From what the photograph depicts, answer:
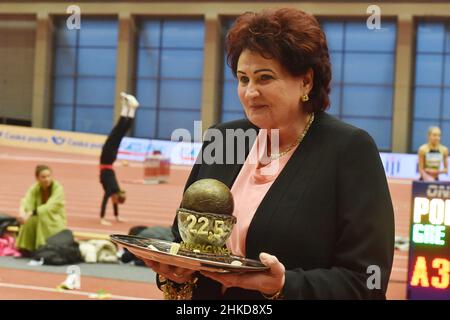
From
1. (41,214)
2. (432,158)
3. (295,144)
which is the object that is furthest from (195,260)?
(432,158)

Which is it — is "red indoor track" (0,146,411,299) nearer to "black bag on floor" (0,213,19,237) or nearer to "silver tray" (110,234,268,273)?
"black bag on floor" (0,213,19,237)

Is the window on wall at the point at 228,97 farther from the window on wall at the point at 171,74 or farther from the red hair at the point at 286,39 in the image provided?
the red hair at the point at 286,39

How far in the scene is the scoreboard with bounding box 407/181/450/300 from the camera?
4898 millimetres

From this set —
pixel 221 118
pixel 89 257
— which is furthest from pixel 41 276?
pixel 221 118

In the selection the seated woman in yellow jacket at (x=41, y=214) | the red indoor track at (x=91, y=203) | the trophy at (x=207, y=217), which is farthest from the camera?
the seated woman in yellow jacket at (x=41, y=214)

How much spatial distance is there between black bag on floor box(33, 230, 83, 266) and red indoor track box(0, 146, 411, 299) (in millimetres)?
438

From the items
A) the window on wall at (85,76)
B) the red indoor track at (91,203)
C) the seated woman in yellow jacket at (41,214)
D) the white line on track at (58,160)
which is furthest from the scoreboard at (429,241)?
the window on wall at (85,76)

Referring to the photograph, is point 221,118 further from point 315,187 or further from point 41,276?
point 315,187

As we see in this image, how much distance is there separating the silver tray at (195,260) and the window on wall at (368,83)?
14542mm

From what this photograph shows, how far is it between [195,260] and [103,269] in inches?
230

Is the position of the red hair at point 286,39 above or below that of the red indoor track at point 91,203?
above

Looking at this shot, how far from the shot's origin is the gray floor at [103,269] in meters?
6.55
